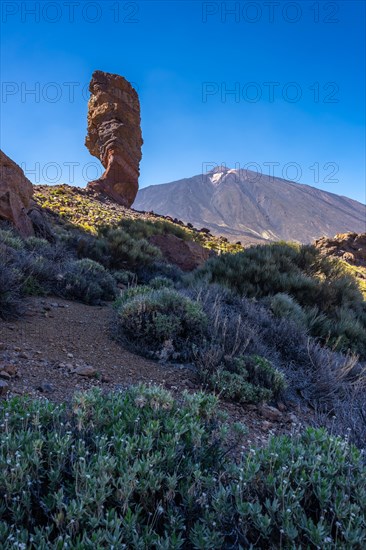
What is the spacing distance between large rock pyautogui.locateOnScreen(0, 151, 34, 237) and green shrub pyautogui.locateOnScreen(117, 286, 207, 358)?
570 centimetres

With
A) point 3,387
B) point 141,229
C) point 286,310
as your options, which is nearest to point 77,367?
point 3,387

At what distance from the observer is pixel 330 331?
647 cm

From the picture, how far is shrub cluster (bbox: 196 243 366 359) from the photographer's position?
6.83 meters

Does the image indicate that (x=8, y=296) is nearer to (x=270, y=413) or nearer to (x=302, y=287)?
(x=270, y=413)

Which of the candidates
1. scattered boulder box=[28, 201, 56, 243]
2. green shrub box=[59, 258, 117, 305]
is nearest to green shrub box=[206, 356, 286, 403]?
green shrub box=[59, 258, 117, 305]

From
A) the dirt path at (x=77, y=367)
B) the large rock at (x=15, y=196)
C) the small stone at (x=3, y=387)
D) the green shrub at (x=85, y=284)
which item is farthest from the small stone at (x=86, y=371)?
the large rock at (x=15, y=196)

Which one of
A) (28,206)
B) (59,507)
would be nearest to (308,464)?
(59,507)

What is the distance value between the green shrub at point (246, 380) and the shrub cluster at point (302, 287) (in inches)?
84.1

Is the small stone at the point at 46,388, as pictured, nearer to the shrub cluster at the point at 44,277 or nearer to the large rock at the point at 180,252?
the shrub cluster at the point at 44,277

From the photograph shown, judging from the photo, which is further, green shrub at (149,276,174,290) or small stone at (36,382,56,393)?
green shrub at (149,276,174,290)

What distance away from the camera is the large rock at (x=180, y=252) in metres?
14.4

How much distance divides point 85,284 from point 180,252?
8034mm

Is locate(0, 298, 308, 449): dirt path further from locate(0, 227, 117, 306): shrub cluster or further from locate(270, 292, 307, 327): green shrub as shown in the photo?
locate(270, 292, 307, 327): green shrub

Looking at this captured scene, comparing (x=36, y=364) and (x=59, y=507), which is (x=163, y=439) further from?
(x=36, y=364)
